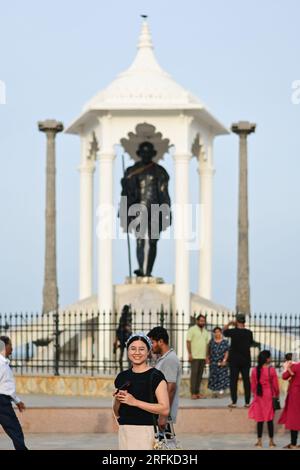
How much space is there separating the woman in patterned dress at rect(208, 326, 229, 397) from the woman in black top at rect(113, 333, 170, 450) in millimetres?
11171

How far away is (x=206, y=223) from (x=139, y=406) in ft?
61.8

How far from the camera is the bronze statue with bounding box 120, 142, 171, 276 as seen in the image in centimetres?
2827

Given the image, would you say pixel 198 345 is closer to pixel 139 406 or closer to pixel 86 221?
pixel 86 221

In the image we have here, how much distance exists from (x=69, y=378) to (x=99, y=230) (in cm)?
446

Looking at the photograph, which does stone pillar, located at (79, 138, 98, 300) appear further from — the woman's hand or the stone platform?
the woman's hand

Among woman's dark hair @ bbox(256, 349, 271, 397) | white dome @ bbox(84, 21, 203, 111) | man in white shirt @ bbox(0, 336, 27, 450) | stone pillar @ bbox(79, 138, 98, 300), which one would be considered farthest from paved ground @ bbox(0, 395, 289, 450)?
stone pillar @ bbox(79, 138, 98, 300)

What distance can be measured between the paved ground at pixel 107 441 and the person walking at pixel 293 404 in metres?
0.45

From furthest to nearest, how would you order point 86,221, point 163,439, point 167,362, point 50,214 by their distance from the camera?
point 50,214 < point 86,221 < point 167,362 < point 163,439

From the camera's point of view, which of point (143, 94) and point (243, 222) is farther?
point (243, 222)

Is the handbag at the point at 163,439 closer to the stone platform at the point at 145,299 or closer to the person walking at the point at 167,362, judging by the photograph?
the person walking at the point at 167,362

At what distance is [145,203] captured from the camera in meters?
28.3

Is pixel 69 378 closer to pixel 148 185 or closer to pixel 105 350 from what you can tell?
pixel 105 350

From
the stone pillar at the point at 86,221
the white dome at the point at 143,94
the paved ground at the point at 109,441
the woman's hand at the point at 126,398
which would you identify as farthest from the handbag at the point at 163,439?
the stone pillar at the point at 86,221

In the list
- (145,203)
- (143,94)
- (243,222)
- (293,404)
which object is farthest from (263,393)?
(243,222)
